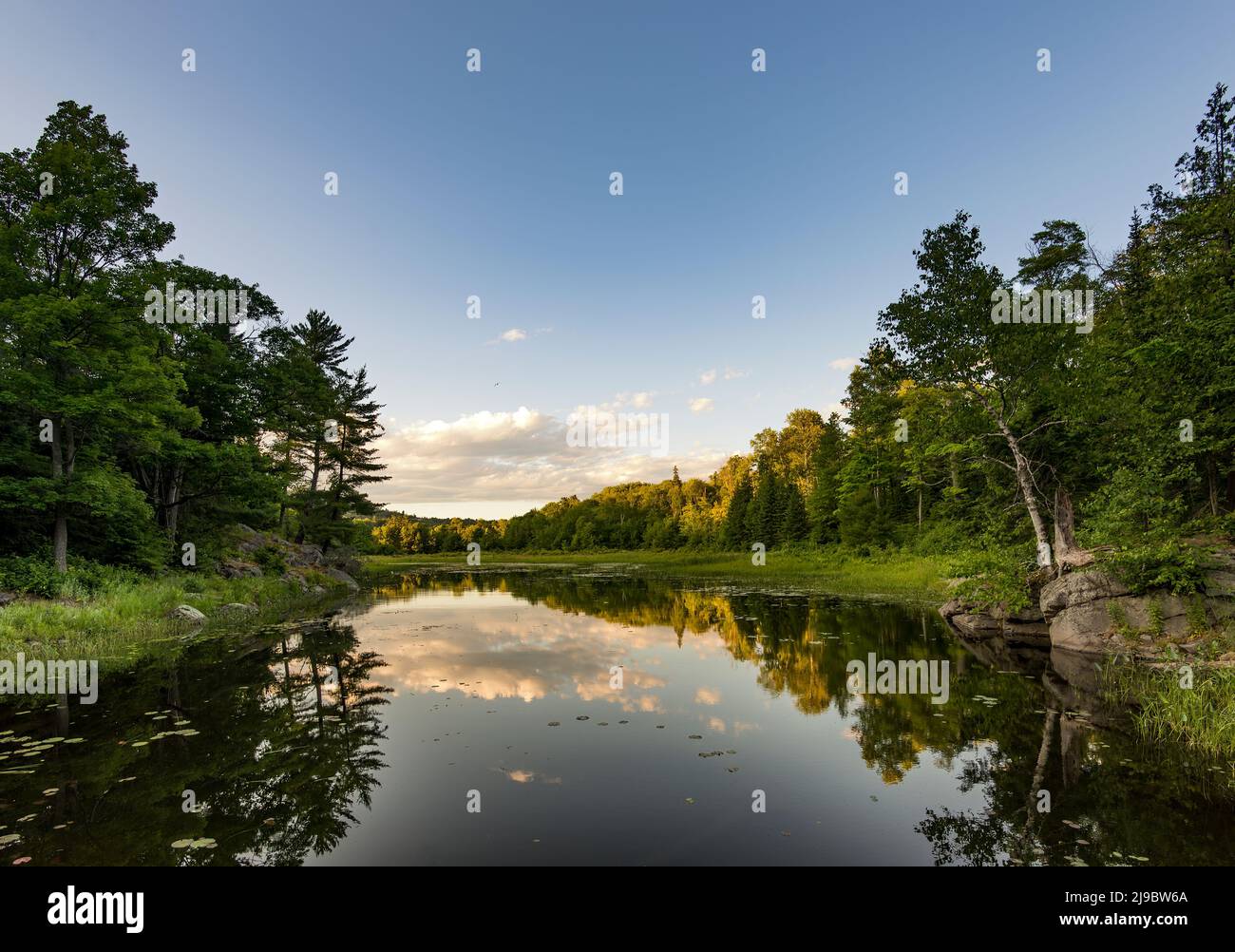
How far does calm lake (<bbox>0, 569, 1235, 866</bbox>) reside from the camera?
5598mm

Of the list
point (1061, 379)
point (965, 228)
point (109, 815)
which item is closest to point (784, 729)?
point (109, 815)

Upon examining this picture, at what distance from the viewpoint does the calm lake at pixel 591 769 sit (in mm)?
5598

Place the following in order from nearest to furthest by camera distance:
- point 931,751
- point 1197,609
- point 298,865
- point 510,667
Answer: point 298,865, point 931,751, point 1197,609, point 510,667

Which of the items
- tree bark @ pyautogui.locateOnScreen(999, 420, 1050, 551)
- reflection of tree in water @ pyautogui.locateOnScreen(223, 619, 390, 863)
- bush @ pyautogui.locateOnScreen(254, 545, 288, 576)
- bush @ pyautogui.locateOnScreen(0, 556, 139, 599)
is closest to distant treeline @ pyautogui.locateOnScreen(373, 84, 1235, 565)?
tree bark @ pyautogui.locateOnScreen(999, 420, 1050, 551)

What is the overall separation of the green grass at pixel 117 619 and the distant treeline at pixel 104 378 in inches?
76.7

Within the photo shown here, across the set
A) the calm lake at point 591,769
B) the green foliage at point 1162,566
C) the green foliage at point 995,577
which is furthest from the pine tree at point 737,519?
the green foliage at point 1162,566

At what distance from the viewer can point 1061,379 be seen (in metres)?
16.9

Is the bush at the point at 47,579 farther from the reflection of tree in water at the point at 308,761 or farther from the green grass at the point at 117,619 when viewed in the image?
the reflection of tree in water at the point at 308,761

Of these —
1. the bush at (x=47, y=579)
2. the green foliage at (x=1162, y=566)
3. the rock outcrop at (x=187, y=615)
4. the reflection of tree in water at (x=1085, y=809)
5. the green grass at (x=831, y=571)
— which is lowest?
the green grass at (x=831, y=571)

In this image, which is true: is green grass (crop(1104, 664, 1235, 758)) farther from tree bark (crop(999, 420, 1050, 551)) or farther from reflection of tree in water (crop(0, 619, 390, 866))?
Result: reflection of tree in water (crop(0, 619, 390, 866))

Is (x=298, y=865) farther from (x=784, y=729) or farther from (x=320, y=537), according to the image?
(x=320, y=537)

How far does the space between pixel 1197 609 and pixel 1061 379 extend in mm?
7683

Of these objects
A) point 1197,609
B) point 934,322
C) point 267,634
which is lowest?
point 267,634

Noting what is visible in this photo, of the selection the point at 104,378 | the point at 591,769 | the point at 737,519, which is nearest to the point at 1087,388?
the point at 591,769
